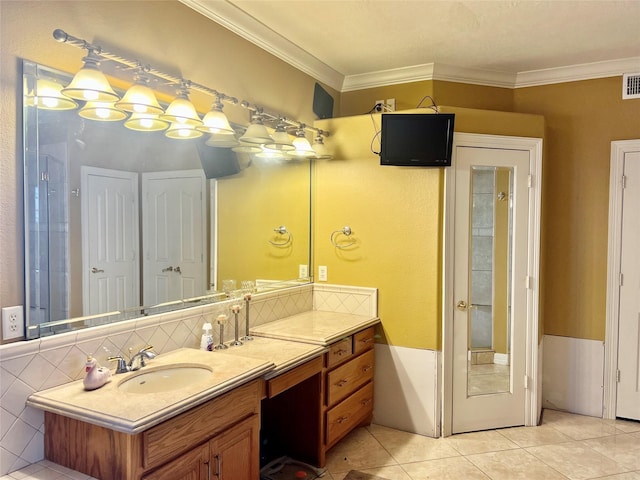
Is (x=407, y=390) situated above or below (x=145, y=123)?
below

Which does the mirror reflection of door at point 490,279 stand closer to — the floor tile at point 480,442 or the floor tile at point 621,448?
the floor tile at point 480,442

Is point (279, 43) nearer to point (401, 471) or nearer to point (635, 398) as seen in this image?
point (401, 471)

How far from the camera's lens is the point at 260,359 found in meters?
2.28

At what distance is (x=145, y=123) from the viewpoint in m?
2.22

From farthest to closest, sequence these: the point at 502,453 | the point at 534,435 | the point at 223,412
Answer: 1. the point at 534,435
2. the point at 502,453
3. the point at 223,412

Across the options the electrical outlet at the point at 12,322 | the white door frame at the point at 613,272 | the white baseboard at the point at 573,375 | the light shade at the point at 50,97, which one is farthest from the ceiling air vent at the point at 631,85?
the electrical outlet at the point at 12,322

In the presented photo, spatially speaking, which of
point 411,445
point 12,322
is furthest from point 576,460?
point 12,322

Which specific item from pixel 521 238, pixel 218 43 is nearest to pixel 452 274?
pixel 521 238

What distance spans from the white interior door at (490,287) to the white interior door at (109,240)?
2.12m

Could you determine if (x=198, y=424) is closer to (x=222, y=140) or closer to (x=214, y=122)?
(x=214, y=122)

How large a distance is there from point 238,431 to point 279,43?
240cm

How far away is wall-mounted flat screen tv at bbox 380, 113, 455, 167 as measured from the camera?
3.12m

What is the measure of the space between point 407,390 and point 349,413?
0.52m

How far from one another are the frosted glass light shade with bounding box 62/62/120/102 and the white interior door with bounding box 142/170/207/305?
0.51 m
